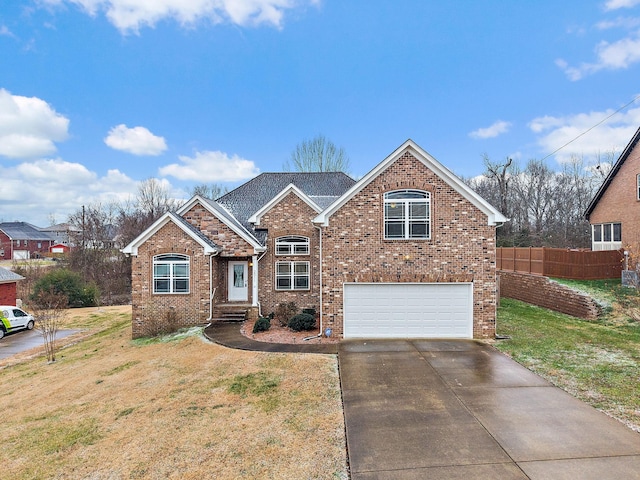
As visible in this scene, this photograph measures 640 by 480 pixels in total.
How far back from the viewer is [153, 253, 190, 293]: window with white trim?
14.6 metres

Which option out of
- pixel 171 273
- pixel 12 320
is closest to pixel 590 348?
pixel 171 273

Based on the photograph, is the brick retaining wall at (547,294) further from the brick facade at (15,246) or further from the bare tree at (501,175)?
the brick facade at (15,246)

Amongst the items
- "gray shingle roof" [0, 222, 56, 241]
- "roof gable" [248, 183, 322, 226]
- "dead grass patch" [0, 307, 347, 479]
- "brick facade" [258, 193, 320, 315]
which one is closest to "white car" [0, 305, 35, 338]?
"dead grass patch" [0, 307, 347, 479]

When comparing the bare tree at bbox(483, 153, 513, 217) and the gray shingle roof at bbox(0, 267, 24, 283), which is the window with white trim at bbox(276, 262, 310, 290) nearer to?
the gray shingle roof at bbox(0, 267, 24, 283)

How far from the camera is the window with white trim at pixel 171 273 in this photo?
14.6 m

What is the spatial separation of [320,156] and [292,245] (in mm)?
23065

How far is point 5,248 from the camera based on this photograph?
63938 mm

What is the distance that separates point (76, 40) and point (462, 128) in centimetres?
2359

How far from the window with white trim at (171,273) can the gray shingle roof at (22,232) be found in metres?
72.0

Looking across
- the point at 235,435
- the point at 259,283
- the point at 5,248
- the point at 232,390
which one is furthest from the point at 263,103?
the point at 5,248

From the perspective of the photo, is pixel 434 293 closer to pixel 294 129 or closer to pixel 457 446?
pixel 457 446

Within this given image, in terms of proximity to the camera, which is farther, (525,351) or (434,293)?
(434,293)

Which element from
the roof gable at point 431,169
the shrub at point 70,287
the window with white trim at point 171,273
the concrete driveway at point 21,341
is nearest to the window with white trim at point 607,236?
the roof gable at point 431,169

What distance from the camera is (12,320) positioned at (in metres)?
19.7
